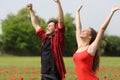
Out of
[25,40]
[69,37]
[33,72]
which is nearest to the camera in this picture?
[33,72]

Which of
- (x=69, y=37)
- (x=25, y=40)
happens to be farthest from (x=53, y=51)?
(x=69, y=37)

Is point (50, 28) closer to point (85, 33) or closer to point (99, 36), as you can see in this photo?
point (85, 33)

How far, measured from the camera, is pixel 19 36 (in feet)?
301

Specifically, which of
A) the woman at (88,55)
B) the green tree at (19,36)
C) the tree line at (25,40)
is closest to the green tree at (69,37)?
the tree line at (25,40)

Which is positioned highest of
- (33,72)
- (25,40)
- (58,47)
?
(25,40)

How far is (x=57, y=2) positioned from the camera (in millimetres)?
9125

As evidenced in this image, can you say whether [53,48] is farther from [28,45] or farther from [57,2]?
[28,45]

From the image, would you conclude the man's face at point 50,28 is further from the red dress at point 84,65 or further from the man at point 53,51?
the red dress at point 84,65

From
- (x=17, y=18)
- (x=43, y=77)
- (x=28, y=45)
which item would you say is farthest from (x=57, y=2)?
(x=17, y=18)

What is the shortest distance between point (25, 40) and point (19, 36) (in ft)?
8.01

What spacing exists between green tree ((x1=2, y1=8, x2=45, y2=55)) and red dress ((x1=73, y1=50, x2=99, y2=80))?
74.2m

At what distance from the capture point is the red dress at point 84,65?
791 cm

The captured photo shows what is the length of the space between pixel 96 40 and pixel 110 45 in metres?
83.2

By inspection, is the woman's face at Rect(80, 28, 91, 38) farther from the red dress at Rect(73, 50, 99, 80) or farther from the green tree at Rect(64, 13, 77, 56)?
the green tree at Rect(64, 13, 77, 56)
